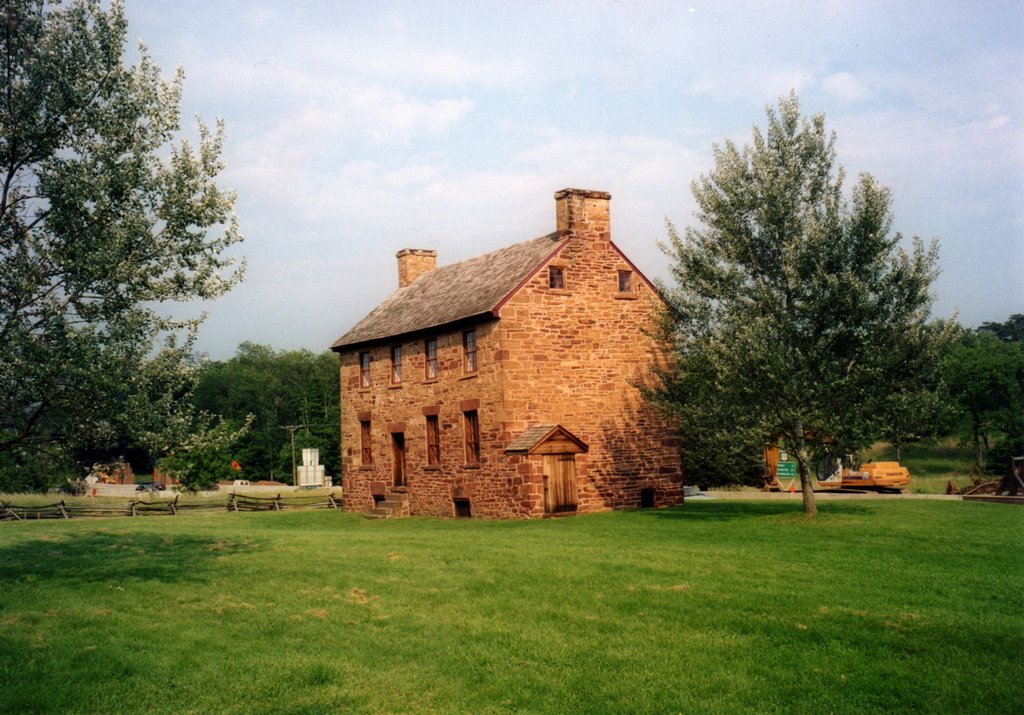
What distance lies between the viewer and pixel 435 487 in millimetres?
31719

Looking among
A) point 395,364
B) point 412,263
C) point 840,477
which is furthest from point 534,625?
point 840,477

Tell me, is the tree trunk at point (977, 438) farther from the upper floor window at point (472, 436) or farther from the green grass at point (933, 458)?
the upper floor window at point (472, 436)

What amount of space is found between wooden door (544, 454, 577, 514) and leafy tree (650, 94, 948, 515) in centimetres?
536

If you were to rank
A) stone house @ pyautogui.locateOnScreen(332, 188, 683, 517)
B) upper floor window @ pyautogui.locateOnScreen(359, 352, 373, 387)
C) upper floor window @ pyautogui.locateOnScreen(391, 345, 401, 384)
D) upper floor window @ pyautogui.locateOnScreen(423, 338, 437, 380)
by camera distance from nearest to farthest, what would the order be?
stone house @ pyautogui.locateOnScreen(332, 188, 683, 517) → upper floor window @ pyautogui.locateOnScreen(423, 338, 437, 380) → upper floor window @ pyautogui.locateOnScreen(391, 345, 401, 384) → upper floor window @ pyautogui.locateOnScreen(359, 352, 373, 387)

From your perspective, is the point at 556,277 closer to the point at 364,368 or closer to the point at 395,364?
the point at 395,364

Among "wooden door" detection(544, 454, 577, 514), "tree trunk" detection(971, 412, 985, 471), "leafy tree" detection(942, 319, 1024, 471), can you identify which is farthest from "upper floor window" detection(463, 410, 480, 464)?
"tree trunk" detection(971, 412, 985, 471)

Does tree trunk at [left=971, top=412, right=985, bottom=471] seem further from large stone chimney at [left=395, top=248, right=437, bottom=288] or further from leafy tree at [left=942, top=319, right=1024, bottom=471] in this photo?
large stone chimney at [left=395, top=248, right=437, bottom=288]

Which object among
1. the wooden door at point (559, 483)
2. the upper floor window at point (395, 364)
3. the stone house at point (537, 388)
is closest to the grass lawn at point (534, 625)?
the wooden door at point (559, 483)

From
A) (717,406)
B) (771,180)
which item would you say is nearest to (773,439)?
(717,406)

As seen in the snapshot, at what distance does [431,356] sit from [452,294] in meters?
2.58

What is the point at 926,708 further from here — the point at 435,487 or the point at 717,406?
the point at 435,487

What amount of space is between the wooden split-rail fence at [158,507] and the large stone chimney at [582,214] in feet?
55.9

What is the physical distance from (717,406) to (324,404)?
73535 mm

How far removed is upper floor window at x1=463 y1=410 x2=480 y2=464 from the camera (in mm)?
29984
